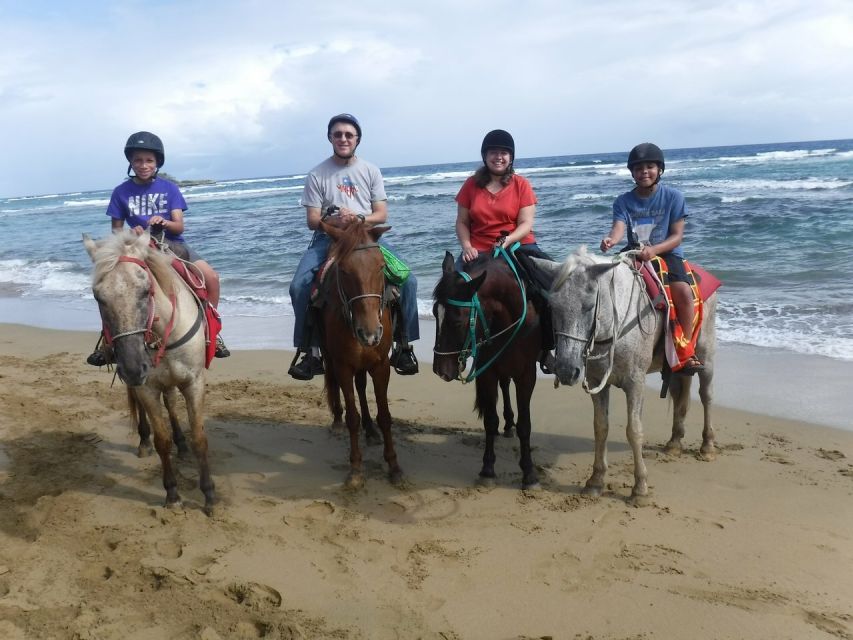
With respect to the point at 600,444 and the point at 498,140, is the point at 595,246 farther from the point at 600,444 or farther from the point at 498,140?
the point at 600,444

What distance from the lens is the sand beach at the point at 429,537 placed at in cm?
316

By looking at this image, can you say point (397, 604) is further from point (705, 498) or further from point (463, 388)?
point (463, 388)

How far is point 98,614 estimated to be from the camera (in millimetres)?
3193

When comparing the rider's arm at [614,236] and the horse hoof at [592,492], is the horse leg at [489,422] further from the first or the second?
the rider's arm at [614,236]

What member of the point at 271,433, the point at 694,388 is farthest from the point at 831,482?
the point at 271,433

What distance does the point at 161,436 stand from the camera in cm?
441

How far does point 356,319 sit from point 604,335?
1.66 m

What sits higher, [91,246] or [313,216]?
[313,216]

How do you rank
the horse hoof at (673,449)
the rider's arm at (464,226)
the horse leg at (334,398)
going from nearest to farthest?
the rider's arm at (464,226) → the horse hoof at (673,449) → the horse leg at (334,398)

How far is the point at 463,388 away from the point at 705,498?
10.1ft

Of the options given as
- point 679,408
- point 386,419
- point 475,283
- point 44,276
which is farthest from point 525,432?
point 44,276

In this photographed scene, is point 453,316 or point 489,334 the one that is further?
point 489,334

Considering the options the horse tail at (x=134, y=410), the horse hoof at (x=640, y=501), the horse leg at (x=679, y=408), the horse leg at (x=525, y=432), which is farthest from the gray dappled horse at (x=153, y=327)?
the horse leg at (x=679, y=408)

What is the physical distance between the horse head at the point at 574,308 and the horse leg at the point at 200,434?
2.51 metres
